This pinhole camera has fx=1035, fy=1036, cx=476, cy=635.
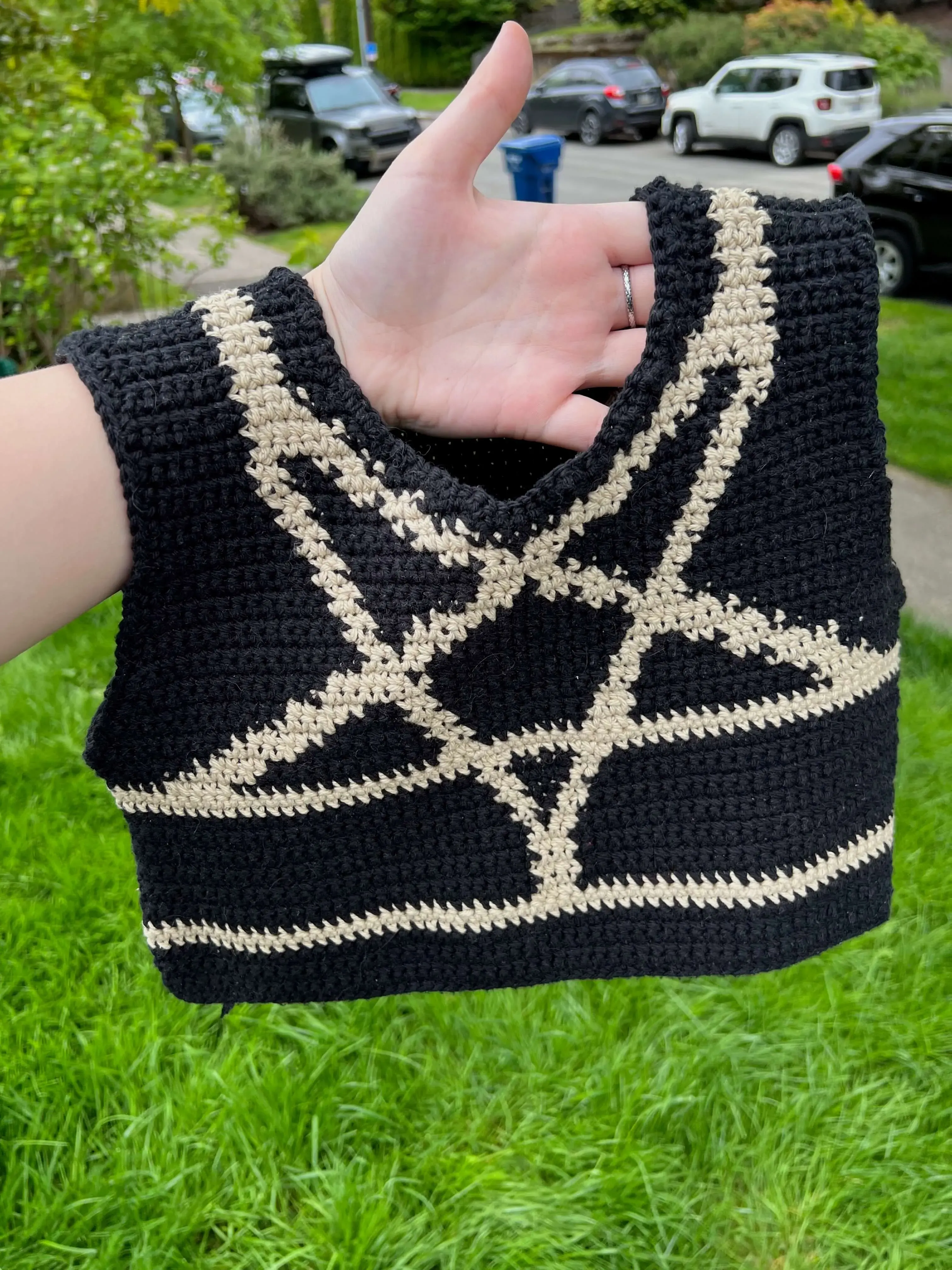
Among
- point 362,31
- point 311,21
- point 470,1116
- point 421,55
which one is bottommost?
point 470,1116

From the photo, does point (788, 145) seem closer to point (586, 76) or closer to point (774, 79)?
point (774, 79)

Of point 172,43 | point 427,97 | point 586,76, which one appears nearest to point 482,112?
point 172,43

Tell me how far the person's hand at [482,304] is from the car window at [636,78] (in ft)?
45.0

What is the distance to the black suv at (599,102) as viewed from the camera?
12852mm

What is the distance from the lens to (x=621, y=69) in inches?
520

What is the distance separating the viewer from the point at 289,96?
12.2 metres

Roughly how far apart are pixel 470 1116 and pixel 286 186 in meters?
9.81

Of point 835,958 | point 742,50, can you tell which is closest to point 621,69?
point 742,50

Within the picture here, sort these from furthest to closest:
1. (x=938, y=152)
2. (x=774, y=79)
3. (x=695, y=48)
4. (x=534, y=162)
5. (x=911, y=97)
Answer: (x=695, y=48) < (x=911, y=97) < (x=774, y=79) < (x=938, y=152) < (x=534, y=162)

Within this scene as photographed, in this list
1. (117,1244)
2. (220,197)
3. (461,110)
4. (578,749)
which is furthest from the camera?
(220,197)

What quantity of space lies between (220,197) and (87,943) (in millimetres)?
3428

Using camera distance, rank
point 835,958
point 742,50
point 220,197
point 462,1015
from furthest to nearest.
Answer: point 742,50 → point 220,197 → point 835,958 → point 462,1015

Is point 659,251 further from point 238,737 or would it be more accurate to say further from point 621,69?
point 621,69

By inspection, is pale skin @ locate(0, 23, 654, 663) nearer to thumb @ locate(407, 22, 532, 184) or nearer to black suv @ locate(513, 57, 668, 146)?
thumb @ locate(407, 22, 532, 184)
